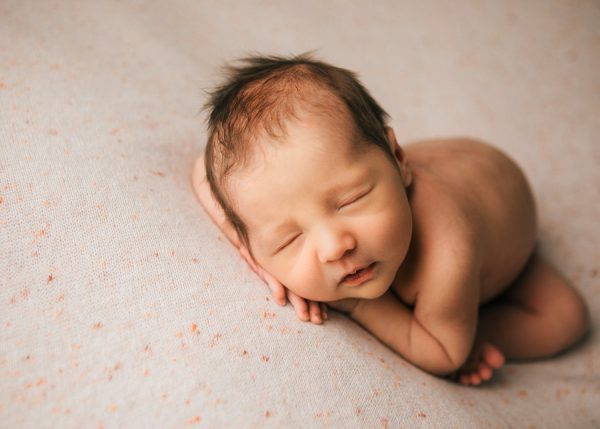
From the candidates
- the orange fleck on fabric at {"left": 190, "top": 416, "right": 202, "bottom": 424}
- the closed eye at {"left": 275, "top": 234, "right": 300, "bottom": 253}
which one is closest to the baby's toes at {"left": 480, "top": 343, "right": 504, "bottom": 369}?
the closed eye at {"left": 275, "top": 234, "right": 300, "bottom": 253}

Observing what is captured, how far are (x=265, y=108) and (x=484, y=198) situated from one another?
53cm

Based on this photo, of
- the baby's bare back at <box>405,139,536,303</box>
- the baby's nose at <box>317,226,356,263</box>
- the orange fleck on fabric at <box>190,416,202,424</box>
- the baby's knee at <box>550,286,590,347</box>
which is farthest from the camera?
the baby's knee at <box>550,286,590,347</box>

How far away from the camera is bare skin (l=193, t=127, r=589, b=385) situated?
36.5 inches

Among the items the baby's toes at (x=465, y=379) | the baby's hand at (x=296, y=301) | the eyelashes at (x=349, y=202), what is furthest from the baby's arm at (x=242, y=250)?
the baby's toes at (x=465, y=379)

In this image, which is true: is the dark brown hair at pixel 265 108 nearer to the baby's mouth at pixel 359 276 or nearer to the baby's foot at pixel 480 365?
the baby's mouth at pixel 359 276

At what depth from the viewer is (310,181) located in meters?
0.76

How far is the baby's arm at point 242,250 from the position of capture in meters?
0.86

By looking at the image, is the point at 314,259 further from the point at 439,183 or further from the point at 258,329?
the point at 439,183

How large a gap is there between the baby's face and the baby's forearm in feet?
0.40

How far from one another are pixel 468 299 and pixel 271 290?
37 cm

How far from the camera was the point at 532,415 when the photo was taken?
0.94 meters

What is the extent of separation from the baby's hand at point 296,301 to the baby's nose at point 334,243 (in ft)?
0.39

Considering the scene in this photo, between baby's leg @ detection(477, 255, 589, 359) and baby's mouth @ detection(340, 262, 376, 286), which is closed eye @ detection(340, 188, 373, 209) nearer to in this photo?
baby's mouth @ detection(340, 262, 376, 286)

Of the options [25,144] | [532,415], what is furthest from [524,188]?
[25,144]
